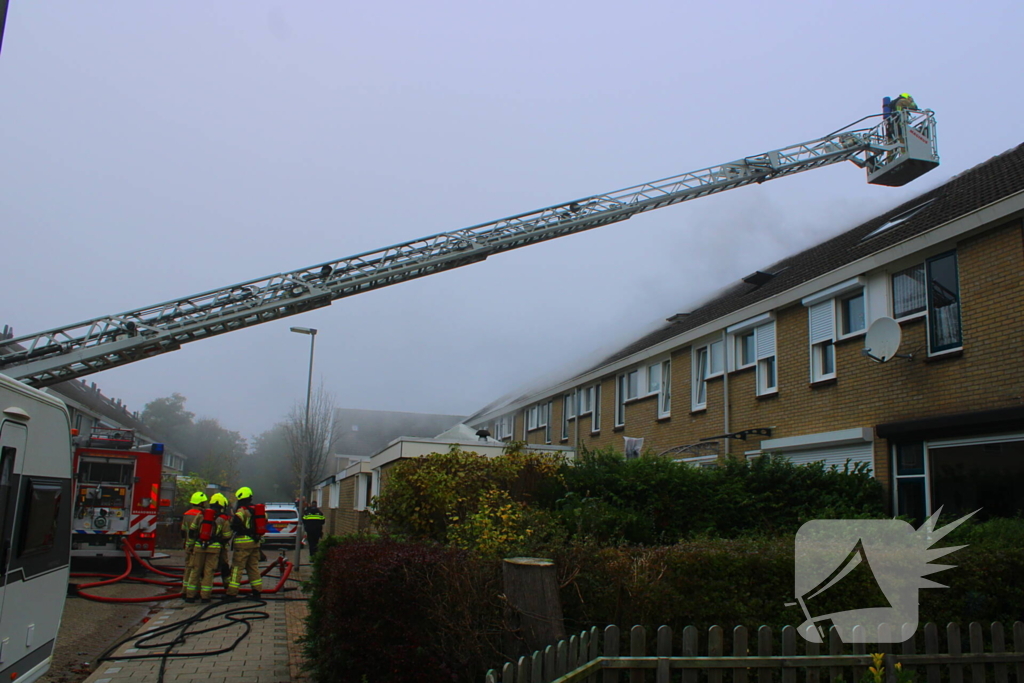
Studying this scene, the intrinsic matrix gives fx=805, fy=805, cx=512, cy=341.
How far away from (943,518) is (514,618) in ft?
22.1

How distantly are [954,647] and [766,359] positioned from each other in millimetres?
9794

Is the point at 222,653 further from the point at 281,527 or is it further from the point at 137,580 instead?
the point at 281,527

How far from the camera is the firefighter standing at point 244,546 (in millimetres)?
13234

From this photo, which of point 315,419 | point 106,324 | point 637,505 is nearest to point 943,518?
point 637,505

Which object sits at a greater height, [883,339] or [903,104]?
[903,104]

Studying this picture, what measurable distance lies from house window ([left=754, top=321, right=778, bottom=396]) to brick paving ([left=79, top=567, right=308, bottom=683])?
8.80 m

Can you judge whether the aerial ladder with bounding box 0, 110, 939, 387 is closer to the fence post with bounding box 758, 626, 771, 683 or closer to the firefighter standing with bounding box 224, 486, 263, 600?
the firefighter standing with bounding box 224, 486, 263, 600

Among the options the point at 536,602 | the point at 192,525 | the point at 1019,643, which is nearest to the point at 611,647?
the point at 536,602

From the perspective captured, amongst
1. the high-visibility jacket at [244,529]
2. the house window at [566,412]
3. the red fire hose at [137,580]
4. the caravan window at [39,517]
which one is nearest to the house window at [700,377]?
the house window at [566,412]

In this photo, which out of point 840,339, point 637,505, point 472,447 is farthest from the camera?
point 472,447

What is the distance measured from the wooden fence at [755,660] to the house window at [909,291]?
6533 mm

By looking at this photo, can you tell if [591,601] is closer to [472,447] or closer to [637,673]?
[637,673]

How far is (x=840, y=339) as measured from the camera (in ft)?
41.1

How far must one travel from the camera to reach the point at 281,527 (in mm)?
29938
